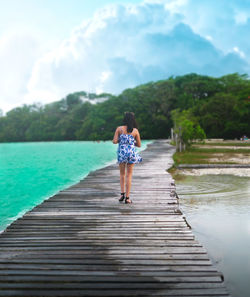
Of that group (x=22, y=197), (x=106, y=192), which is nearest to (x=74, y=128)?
(x=22, y=197)

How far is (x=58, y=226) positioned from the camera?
13.8 ft

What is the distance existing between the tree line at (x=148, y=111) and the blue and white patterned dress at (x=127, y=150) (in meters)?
39.6

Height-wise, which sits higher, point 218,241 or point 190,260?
point 190,260

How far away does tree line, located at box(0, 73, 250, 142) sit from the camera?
45.7 meters

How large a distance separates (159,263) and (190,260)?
31 centimetres

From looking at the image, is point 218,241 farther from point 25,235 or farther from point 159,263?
point 25,235

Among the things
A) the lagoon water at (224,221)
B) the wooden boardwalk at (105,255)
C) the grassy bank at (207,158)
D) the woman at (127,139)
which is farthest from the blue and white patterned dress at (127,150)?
the grassy bank at (207,158)

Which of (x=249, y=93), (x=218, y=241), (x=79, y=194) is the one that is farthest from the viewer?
(x=249, y=93)

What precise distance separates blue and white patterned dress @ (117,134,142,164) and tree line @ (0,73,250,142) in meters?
39.6

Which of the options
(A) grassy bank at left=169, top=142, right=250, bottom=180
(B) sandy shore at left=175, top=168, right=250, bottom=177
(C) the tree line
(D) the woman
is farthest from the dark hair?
(C) the tree line

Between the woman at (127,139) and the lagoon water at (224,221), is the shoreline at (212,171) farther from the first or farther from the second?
the woman at (127,139)

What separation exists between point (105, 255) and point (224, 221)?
3164mm

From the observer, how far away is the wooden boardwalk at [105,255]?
2605 millimetres

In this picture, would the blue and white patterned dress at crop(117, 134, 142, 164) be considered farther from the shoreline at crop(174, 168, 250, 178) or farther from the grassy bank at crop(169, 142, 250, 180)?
the shoreline at crop(174, 168, 250, 178)
